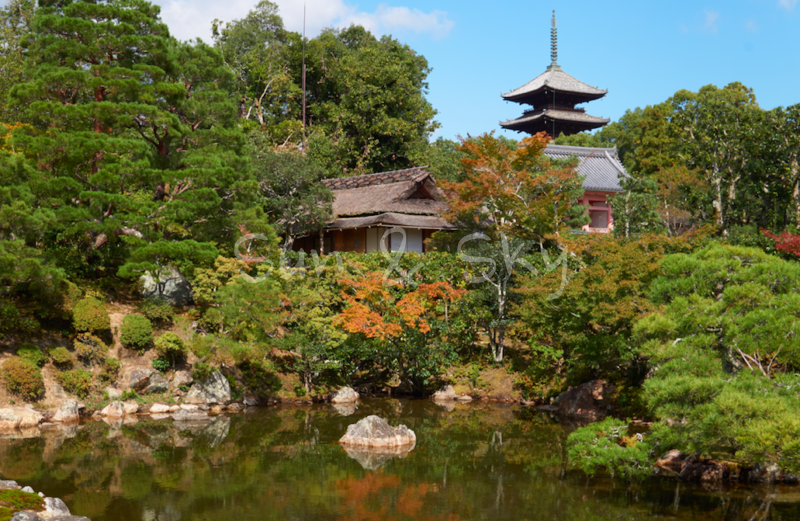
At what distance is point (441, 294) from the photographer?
17844 mm

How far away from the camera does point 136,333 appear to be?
16453 mm

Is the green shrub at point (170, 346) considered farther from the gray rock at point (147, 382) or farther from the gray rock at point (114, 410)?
the gray rock at point (114, 410)

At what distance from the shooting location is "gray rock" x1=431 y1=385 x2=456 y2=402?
59.7 ft

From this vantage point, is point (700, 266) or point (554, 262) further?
point (554, 262)

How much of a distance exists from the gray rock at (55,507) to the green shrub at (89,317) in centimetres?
813

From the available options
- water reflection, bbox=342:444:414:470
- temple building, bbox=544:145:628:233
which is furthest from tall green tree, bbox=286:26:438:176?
water reflection, bbox=342:444:414:470

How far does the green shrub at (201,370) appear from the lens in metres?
16.2

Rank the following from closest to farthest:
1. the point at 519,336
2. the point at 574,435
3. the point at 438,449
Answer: the point at 574,435, the point at 438,449, the point at 519,336

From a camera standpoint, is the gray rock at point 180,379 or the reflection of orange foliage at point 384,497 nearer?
the reflection of orange foliage at point 384,497

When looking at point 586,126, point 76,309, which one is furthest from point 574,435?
point 586,126

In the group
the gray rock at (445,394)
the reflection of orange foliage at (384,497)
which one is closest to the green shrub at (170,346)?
the gray rock at (445,394)

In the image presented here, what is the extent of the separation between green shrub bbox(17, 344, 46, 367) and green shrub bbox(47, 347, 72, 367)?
224 millimetres

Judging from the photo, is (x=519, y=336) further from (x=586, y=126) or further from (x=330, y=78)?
(x=586, y=126)

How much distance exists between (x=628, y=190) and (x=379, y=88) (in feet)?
43.9
